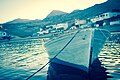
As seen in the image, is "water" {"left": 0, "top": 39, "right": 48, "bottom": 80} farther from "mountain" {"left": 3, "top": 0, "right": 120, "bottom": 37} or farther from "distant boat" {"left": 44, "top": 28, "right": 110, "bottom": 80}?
"mountain" {"left": 3, "top": 0, "right": 120, "bottom": 37}

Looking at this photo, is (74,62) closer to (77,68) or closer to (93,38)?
(77,68)

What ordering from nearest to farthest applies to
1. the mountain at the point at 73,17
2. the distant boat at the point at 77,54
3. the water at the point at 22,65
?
the distant boat at the point at 77,54 < the water at the point at 22,65 < the mountain at the point at 73,17

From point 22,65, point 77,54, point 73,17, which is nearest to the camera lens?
point 77,54

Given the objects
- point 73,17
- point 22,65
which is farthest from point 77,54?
point 73,17

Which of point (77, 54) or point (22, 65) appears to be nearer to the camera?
point (77, 54)

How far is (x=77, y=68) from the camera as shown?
12.3 m

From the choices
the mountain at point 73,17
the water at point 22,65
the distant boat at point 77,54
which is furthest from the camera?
the mountain at point 73,17

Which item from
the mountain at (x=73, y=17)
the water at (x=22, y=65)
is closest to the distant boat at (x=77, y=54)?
the water at (x=22, y=65)

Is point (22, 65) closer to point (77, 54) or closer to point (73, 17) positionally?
point (77, 54)

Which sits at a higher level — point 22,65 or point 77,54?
point 77,54

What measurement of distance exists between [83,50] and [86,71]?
1410 mm

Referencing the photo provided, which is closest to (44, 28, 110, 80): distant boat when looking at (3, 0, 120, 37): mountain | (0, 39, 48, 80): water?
(0, 39, 48, 80): water

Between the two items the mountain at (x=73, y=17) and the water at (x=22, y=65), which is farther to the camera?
the mountain at (x=73, y=17)

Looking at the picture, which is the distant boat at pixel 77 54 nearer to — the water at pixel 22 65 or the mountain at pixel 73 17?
the water at pixel 22 65
